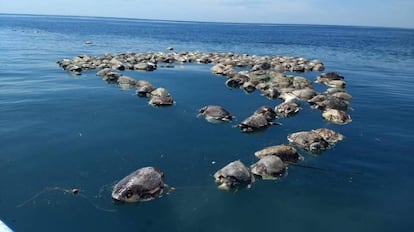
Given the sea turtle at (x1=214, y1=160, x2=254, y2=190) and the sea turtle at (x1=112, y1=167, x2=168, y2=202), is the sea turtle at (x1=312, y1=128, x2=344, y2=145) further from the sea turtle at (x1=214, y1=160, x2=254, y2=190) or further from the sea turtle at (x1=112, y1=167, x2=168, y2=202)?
the sea turtle at (x1=112, y1=167, x2=168, y2=202)

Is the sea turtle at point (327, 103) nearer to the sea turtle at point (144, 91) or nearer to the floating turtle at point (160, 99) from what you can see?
the floating turtle at point (160, 99)

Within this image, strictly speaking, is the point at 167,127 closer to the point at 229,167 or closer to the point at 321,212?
the point at 229,167

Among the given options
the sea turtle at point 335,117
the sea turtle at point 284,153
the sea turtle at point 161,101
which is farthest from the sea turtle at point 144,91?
the sea turtle at point 284,153

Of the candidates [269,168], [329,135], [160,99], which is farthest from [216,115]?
[269,168]

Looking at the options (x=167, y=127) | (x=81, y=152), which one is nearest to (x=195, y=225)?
(x=81, y=152)

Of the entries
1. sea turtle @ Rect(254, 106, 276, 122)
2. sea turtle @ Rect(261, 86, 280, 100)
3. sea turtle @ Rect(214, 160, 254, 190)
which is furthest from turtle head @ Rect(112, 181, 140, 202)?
sea turtle @ Rect(261, 86, 280, 100)

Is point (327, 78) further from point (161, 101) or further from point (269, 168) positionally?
point (269, 168)
